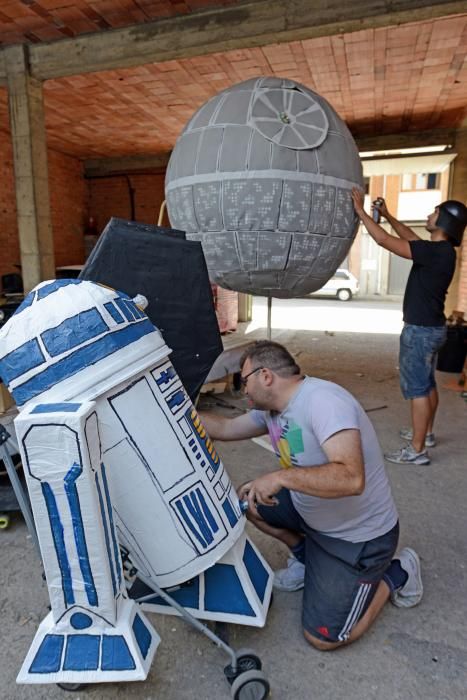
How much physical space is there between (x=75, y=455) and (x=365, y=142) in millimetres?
8108

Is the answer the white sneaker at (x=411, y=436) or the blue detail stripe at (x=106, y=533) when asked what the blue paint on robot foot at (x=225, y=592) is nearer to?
the blue detail stripe at (x=106, y=533)

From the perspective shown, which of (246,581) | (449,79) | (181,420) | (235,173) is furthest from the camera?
(449,79)

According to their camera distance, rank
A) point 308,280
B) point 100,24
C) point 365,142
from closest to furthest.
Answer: point 308,280 → point 100,24 → point 365,142

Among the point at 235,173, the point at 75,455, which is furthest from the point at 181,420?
the point at 235,173

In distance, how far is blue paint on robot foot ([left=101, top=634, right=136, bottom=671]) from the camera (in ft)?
4.19

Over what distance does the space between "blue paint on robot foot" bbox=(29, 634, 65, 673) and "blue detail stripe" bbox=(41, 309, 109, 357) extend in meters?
0.82

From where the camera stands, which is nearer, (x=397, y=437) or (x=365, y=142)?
(x=397, y=437)

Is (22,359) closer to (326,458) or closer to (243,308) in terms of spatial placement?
(326,458)

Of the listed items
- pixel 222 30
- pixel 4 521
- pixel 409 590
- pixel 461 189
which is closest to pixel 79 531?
pixel 409 590

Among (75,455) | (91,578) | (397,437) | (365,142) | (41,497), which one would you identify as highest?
(365,142)

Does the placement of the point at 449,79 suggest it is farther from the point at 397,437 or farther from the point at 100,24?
the point at 397,437

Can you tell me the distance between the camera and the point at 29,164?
16.8ft

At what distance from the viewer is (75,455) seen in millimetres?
1139

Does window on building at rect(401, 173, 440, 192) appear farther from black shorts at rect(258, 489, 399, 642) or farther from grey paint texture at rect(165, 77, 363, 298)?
black shorts at rect(258, 489, 399, 642)
